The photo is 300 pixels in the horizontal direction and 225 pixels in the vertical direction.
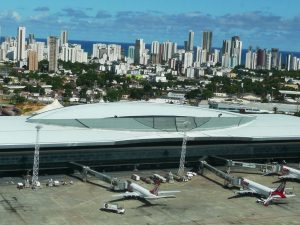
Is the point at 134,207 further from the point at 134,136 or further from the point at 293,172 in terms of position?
the point at 293,172

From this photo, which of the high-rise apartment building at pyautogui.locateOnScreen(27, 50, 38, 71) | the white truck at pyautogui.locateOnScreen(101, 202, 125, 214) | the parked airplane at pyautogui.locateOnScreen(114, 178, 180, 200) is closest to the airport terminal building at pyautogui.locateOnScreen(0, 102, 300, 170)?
the parked airplane at pyautogui.locateOnScreen(114, 178, 180, 200)

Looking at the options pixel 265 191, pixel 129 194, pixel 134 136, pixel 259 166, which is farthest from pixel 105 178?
pixel 259 166

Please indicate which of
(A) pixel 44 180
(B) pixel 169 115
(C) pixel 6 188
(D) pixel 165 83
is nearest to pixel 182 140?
(B) pixel 169 115

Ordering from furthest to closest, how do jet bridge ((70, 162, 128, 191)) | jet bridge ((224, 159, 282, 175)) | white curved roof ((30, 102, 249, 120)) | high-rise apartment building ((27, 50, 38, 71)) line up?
1. high-rise apartment building ((27, 50, 38, 71))
2. white curved roof ((30, 102, 249, 120))
3. jet bridge ((224, 159, 282, 175))
4. jet bridge ((70, 162, 128, 191))

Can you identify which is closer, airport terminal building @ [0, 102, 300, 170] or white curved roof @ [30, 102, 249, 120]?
airport terminal building @ [0, 102, 300, 170]

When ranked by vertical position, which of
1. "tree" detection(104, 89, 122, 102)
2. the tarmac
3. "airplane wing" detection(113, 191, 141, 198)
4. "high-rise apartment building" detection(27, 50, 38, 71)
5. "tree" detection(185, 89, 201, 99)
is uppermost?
"high-rise apartment building" detection(27, 50, 38, 71)

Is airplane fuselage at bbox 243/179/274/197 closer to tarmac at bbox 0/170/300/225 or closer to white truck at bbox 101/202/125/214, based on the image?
tarmac at bbox 0/170/300/225

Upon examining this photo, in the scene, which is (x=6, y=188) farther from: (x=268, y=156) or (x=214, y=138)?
(x=268, y=156)

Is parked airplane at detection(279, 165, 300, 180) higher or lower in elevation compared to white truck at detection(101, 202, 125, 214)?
higher

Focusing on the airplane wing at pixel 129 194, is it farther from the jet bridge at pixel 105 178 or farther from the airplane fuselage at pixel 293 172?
the airplane fuselage at pixel 293 172
